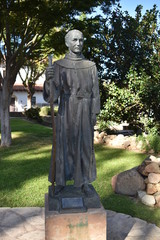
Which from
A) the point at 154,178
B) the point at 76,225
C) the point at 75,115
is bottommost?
the point at 154,178

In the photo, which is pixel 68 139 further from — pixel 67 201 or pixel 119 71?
pixel 119 71

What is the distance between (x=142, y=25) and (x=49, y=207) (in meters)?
10.3

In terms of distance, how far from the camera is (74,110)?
3406 millimetres

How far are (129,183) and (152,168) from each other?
0.63m

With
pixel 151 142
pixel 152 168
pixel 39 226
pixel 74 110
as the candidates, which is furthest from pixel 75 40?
pixel 151 142

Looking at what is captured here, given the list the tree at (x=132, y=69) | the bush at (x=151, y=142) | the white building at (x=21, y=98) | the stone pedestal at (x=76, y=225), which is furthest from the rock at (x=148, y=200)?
the white building at (x=21, y=98)

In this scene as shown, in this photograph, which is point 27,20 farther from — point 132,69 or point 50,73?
point 50,73

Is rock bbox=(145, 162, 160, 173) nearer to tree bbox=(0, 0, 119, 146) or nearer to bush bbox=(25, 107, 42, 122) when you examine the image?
tree bbox=(0, 0, 119, 146)

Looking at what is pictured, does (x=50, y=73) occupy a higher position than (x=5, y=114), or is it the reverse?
(x=50, y=73)

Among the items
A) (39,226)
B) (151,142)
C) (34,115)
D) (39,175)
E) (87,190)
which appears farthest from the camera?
(34,115)

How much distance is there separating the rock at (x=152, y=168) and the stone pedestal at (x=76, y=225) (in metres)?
2.80

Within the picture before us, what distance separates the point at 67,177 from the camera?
11.6 feet

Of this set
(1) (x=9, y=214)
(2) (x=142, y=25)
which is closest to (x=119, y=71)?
(2) (x=142, y=25)

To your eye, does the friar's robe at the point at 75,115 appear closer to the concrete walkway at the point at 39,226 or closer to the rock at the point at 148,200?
the concrete walkway at the point at 39,226
